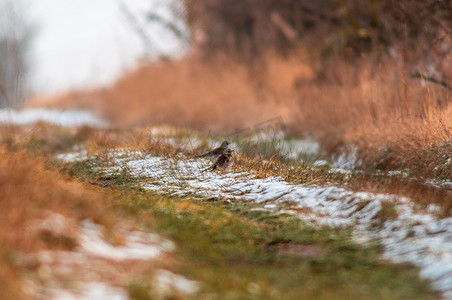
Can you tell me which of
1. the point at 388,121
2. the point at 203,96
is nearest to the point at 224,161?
the point at 388,121

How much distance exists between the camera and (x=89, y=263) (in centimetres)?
263

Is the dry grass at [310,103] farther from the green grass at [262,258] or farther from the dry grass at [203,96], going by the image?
the green grass at [262,258]

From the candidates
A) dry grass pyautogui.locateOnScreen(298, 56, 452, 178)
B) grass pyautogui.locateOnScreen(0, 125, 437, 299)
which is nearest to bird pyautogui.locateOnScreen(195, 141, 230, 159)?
grass pyautogui.locateOnScreen(0, 125, 437, 299)

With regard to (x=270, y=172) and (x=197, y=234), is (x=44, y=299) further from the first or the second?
(x=270, y=172)

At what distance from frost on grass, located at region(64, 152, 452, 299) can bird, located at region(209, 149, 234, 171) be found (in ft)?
0.30

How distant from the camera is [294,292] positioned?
2.63 metres

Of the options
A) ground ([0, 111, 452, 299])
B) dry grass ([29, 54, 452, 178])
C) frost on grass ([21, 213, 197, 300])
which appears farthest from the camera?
dry grass ([29, 54, 452, 178])

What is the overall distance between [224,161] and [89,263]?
258 cm

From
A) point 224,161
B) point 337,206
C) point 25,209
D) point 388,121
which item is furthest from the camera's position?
point 388,121

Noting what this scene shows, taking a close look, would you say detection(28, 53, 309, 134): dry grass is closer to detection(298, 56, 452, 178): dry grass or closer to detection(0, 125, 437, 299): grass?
detection(298, 56, 452, 178): dry grass

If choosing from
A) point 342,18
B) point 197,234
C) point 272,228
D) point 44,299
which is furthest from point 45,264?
point 342,18

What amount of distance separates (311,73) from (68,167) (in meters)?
7.40

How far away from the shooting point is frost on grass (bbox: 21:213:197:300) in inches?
91.9

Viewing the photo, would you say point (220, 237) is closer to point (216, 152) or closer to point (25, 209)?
point (25, 209)
